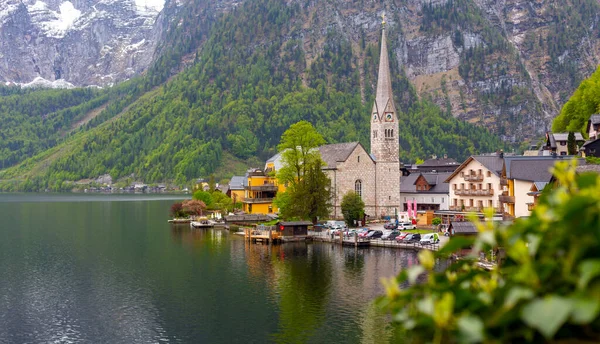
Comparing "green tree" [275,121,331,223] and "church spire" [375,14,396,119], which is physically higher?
"church spire" [375,14,396,119]

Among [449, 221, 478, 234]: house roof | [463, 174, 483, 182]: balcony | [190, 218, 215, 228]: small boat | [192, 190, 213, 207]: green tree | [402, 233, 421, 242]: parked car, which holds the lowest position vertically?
[402, 233, 421, 242]: parked car

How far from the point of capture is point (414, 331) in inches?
231

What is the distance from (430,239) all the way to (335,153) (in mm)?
33736

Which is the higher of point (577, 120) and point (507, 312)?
point (577, 120)

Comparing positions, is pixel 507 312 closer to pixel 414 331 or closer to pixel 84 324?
pixel 414 331

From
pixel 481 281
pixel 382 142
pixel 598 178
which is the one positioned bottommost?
pixel 481 281

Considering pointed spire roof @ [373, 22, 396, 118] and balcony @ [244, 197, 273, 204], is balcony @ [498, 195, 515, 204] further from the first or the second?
A: balcony @ [244, 197, 273, 204]

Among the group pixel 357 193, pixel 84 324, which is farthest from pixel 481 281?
pixel 357 193

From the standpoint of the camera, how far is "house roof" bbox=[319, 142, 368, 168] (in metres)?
98.0

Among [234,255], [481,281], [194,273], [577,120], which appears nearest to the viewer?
[481,281]

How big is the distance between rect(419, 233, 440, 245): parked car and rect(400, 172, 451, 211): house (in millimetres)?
27765

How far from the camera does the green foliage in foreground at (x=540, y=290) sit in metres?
4.87

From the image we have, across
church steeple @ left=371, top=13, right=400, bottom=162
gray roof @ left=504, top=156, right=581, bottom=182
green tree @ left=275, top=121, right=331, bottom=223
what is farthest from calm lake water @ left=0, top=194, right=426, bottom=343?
church steeple @ left=371, top=13, right=400, bottom=162

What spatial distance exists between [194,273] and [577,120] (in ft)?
267
